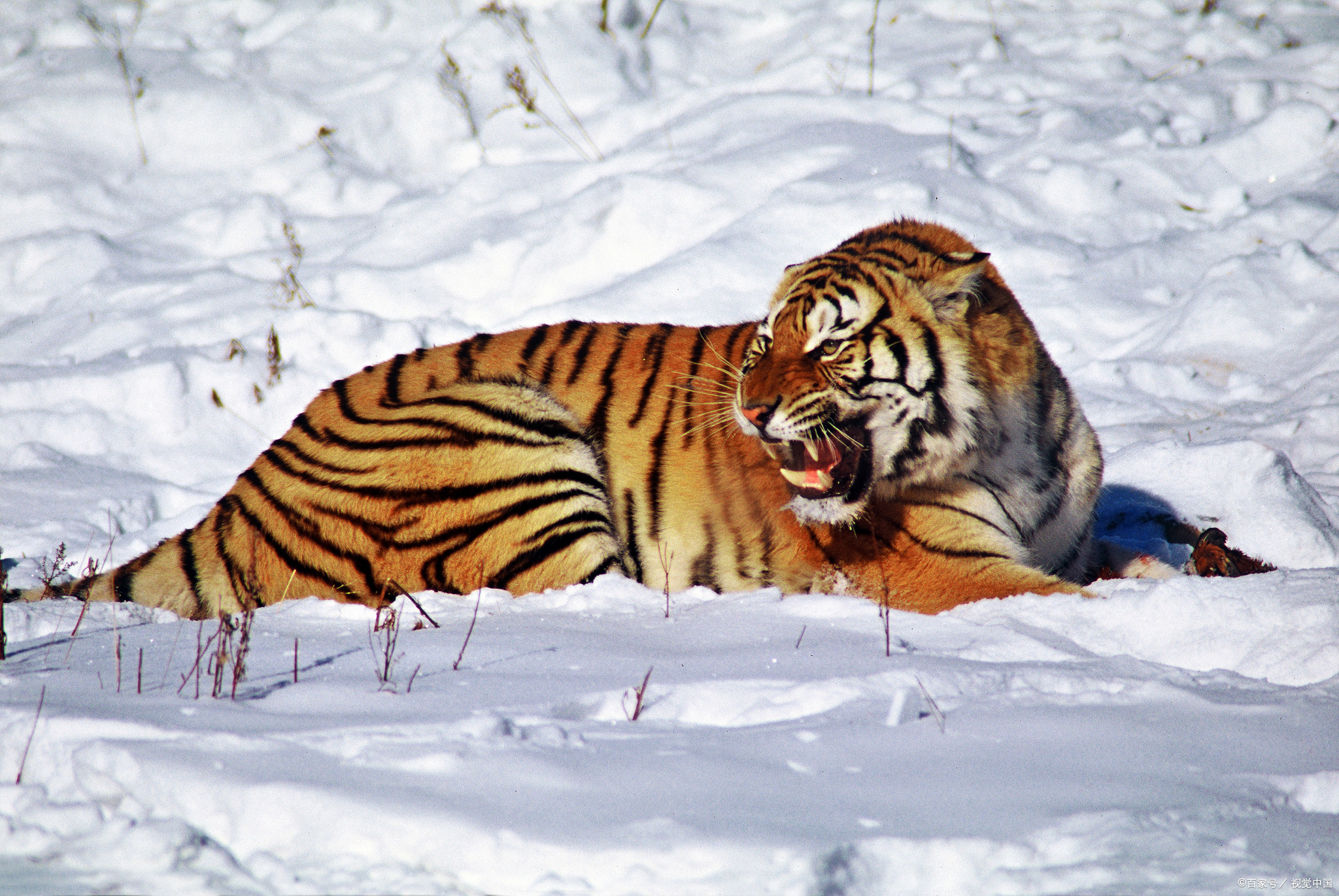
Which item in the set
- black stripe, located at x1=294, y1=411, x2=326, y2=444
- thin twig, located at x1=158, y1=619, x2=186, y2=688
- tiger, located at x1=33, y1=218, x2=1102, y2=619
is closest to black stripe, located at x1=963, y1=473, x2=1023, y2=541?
tiger, located at x1=33, y1=218, x2=1102, y2=619

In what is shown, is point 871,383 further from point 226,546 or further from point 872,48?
point 872,48

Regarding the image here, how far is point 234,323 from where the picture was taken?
543cm

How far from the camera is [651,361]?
342 cm

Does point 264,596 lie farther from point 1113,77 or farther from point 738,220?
point 1113,77

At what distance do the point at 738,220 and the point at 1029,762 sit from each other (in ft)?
14.9

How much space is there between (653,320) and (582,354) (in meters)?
1.61

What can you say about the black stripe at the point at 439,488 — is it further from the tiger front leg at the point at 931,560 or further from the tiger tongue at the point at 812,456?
the tiger front leg at the point at 931,560

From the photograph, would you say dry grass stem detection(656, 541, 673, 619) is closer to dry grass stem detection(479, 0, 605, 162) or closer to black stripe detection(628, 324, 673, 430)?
black stripe detection(628, 324, 673, 430)

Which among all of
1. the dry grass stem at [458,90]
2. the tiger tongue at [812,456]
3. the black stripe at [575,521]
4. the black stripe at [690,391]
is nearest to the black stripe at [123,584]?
the black stripe at [575,521]

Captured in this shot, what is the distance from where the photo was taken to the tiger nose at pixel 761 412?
2727 millimetres

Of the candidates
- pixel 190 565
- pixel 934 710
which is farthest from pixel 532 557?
pixel 934 710

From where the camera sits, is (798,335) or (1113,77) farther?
(1113,77)

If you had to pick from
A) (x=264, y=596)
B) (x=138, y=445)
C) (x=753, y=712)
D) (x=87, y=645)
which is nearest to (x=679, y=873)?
(x=753, y=712)

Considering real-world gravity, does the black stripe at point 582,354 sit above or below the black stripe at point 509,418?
above
